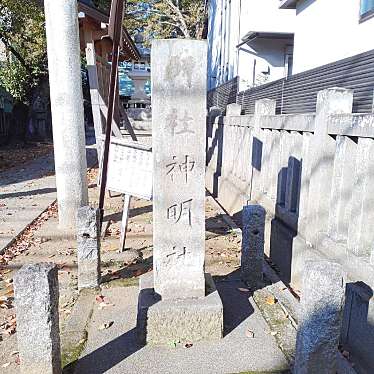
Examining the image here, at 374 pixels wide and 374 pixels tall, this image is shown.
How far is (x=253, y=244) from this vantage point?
4.20 m

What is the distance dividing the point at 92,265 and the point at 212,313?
1.57m

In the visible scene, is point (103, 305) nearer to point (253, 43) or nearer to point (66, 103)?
point (66, 103)

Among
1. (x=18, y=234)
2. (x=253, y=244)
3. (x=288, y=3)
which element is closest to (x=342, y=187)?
(x=253, y=244)

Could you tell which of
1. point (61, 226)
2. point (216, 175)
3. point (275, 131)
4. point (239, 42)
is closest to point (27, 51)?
point (239, 42)

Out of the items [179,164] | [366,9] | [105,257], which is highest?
[366,9]

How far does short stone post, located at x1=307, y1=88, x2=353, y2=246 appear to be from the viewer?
13.1ft

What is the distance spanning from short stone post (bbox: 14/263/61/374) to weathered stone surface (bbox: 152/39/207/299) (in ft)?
3.07

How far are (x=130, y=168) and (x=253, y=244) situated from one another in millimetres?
1990

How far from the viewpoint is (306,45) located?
37.0 ft

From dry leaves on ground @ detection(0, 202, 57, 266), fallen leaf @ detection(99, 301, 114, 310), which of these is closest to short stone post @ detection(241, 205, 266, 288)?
fallen leaf @ detection(99, 301, 114, 310)

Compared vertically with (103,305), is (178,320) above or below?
above

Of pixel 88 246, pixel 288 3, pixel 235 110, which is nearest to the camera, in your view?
pixel 88 246

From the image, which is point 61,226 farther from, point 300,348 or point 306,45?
point 306,45

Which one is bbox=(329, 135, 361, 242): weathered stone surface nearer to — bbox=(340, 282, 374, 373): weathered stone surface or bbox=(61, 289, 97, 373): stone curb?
bbox=(340, 282, 374, 373): weathered stone surface
